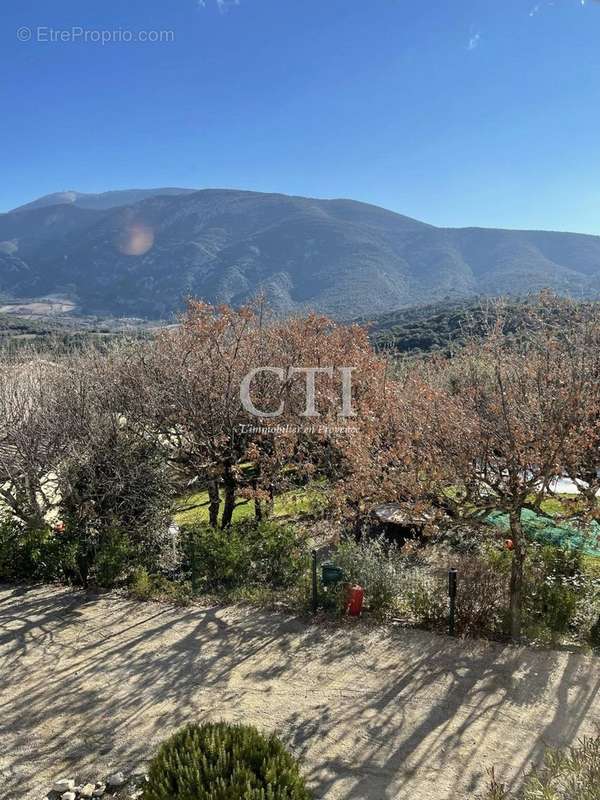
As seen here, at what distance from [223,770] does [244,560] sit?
4.94 meters

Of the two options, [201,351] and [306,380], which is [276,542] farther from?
[201,351]

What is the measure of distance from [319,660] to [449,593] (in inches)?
73.3

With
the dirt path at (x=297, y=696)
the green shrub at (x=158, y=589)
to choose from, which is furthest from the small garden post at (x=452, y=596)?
the green shrub at (x=158, y=589)

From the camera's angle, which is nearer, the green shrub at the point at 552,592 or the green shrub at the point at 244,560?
the green shrub at the point at 552,592

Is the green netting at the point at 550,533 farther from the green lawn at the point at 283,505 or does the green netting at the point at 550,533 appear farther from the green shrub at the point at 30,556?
the green shrub at the point at 30,556

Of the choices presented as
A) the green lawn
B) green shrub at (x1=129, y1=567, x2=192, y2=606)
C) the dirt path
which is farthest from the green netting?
green shrub at (x1=129, y1=567, x2=192, y2=606)

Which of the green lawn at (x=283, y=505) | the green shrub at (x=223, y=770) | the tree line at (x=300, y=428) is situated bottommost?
the green lawn at (x=283, y=505)

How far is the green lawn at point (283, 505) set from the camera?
36.3 ft

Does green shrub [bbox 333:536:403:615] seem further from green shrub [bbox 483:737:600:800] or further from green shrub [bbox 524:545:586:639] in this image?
green shrub [bbox 483:737:600:800]

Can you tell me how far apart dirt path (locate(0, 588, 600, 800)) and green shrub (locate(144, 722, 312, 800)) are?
3.18 feet

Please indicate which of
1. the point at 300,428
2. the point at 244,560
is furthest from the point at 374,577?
the point at 300,428

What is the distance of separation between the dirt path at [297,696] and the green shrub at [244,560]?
804 millimetres

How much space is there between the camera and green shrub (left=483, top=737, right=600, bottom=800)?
12.2ft

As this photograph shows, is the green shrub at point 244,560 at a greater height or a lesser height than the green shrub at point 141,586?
greater
